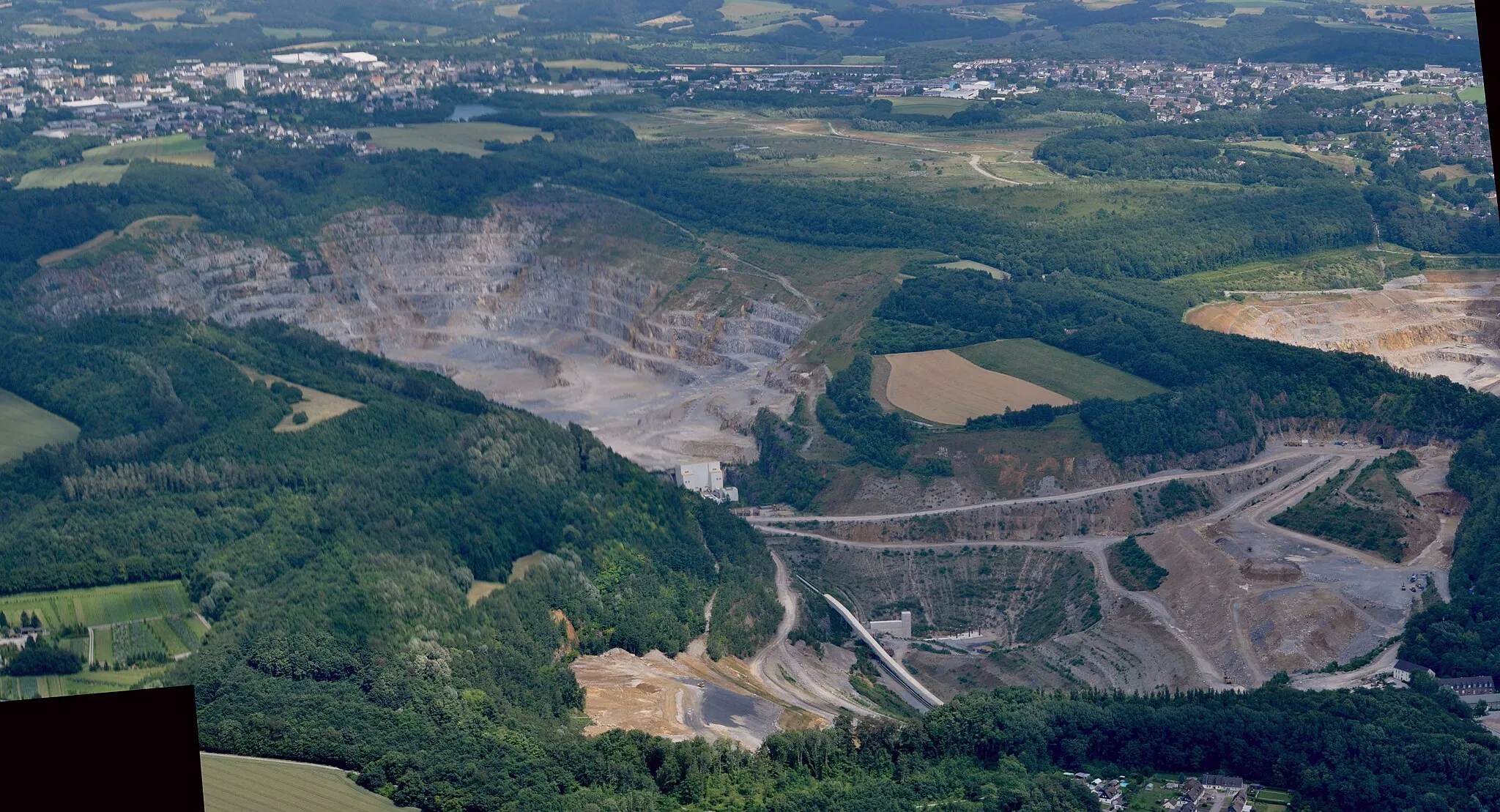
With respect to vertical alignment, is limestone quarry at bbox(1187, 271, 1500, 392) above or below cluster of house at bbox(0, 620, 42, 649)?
above

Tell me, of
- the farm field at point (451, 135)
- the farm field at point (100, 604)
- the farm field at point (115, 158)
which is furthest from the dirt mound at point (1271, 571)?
the farm field at point (115, 158)

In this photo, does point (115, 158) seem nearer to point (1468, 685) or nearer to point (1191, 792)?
point (1191, 792)

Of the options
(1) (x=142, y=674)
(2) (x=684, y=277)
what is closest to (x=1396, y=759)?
(1) (x=142, y=674)

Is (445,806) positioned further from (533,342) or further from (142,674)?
(533,342)

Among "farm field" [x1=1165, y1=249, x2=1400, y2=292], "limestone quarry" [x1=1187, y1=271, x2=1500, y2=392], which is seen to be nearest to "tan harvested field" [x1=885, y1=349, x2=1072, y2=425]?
"limestone quarry" [x1=1187, y1=271, x2=1500, y2=392]

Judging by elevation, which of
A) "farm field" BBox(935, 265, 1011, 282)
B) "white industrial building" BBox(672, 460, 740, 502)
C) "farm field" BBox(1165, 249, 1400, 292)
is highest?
"farm field" BBox(935, 265, 1011, 282)

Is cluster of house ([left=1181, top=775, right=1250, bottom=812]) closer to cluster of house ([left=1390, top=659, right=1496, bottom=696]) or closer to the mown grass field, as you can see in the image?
cluster of house ([left=1390, top=659, right=1496, bottom=696])

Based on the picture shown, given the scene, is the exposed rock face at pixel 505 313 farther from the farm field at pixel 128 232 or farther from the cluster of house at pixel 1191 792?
the cluster of house at pixel 1191 792
